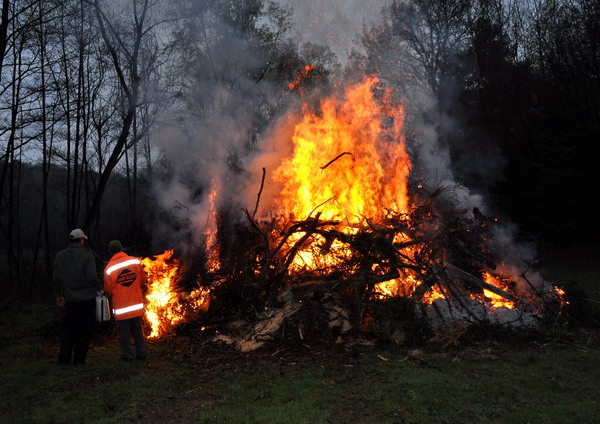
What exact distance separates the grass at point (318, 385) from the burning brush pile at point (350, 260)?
0.63m

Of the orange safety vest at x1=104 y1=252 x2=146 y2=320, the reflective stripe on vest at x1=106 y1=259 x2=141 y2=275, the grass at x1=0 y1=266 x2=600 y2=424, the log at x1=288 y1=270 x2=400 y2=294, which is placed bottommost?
the grass at x1=0 y1=266 x2=600 y2=424

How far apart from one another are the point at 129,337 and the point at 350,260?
12.5 ft

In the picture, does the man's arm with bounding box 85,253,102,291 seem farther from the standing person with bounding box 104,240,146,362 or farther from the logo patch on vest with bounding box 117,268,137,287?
the logo patch on vest with bounding box 117,268,137,287

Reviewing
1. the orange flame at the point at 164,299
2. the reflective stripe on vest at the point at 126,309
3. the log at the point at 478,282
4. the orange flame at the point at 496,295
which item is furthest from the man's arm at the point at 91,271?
the orange flame at the point at 496,295

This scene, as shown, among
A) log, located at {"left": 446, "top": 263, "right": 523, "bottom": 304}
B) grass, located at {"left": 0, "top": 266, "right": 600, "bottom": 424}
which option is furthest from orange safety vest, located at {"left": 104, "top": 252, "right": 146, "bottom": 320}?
log, located at {"left": 446, "top": 263, "right": 523, "bottom": 304}

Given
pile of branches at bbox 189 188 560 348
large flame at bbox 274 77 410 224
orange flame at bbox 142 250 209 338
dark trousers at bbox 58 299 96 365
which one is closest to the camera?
dark trousers at bbox 58 299 96 365

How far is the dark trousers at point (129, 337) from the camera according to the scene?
6520mm

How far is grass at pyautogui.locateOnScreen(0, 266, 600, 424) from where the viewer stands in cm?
445

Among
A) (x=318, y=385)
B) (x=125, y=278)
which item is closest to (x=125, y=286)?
(x=125, y=278)

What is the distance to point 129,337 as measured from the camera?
21.5 feet

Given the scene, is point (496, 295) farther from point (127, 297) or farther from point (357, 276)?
point (127, 297)

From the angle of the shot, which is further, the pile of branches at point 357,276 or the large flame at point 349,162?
the large flame at point 349,162

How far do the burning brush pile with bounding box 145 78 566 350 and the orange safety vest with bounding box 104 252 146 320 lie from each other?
1369 millimetres

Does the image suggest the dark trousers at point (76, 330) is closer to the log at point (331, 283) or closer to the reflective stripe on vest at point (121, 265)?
the reflective stripe on vest at point (121, 265)
